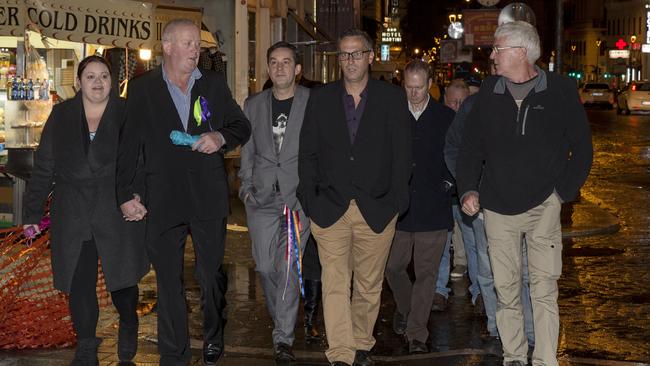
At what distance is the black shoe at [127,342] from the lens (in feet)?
23.6

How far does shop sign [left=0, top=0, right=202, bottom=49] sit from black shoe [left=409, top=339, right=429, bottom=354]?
579 cm

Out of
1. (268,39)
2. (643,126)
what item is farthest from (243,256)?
(643,126)

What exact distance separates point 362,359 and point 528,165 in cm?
168

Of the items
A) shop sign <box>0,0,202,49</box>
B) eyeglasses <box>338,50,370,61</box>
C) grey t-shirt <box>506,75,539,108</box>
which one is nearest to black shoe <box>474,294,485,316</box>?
grey t-shirt <box>506,75,539,108</box>

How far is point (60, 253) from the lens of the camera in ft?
22.4

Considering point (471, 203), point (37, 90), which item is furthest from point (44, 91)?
point (471, 203)

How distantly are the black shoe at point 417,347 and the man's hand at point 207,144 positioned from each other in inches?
82.5

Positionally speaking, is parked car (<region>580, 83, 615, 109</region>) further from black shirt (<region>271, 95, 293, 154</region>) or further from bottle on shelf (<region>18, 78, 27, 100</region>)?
black shirt (<region>271, 95, 293, 154</region>)

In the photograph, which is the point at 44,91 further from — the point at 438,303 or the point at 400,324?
the point at 400,324

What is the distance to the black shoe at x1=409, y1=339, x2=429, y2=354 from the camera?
774 centimetres

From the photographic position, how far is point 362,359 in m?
7.24

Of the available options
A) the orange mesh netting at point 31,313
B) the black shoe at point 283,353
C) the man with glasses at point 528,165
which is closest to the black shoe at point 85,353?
the orange mesh netting at point 31,313

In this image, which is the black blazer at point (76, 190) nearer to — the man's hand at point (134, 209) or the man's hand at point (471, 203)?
the man's hand at point (134, 209)

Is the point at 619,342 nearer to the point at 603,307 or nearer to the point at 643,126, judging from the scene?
the point at 603,307
